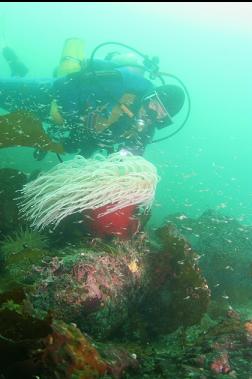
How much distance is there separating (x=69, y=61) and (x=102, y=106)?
2111mm

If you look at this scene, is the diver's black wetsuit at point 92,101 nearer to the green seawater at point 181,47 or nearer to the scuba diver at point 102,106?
the scuba diver at point 102,106

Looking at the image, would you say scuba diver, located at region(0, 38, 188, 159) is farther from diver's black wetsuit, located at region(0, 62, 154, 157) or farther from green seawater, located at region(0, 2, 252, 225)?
green seawater, located at region(0, 2, 252, 225)

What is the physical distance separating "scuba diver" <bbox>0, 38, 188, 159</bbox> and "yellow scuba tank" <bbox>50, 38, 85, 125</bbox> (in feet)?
0.06

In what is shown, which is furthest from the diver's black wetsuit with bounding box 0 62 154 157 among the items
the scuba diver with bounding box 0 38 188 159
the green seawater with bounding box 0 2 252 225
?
the green seawater with bounding box 0 2 252 225

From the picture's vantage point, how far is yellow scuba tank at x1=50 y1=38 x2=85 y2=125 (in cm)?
682

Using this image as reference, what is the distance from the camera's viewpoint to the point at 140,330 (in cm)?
383

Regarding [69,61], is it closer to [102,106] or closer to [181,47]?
[102,106]

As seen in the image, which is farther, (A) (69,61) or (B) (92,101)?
(A) (69,61)

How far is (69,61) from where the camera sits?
7934mm

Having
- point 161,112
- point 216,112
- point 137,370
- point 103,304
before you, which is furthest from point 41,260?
point 216,112

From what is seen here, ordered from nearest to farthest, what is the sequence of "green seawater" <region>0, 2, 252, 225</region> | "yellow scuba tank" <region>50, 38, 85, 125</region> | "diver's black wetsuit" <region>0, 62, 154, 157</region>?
"diver's black wetsuit" <region>0, 62, 154, 157</region> < "yellow scuba tank" <region>50, 38, 85, 125</region> < "green seawater" <region>0, 2, 252, 225</region>

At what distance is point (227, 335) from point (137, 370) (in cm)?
102

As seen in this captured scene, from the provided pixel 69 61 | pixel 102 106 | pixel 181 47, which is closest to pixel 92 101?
pixel 102 106

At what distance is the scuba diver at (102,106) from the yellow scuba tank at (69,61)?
0.06ft
